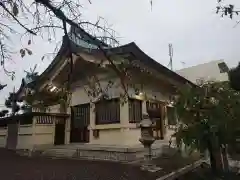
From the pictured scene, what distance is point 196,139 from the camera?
231 inches

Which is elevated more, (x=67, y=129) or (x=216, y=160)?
(x=67, y=129)

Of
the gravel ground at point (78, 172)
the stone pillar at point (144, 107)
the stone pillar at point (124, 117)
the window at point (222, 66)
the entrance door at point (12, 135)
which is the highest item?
the window at point (222, 66)

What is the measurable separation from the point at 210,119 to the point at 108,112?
432 centimetres

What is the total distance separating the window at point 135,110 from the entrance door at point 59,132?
11.2 ft

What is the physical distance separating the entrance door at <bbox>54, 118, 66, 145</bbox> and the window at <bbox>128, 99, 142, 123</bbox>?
11.2 ft

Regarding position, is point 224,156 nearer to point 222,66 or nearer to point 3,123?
point 3,123

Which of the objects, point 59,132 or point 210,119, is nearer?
point 210,119

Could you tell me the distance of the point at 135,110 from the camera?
934 cm

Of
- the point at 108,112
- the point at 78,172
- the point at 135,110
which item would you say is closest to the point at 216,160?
the point at 78,172

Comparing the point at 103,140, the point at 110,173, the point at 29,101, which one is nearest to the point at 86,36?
the point at 29,101

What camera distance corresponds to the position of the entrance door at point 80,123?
1007 cm

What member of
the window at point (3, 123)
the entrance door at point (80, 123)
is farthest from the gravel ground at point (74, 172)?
the window at point (3, 123)

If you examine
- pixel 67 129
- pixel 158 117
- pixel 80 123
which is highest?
pixel 158 117

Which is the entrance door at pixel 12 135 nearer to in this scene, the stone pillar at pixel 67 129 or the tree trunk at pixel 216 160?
the stone pillar at pixel 67 129
